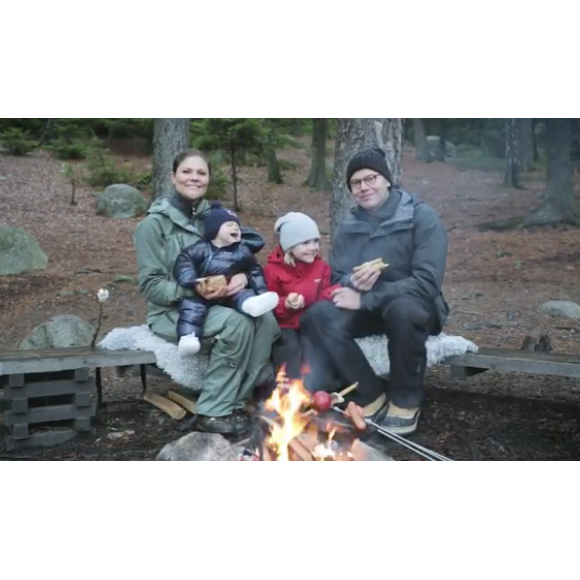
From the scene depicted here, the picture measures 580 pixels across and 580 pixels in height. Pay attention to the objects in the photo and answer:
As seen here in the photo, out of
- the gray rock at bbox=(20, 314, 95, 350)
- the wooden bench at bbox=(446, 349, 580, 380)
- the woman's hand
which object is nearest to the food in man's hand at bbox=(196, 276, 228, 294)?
the woman's hand

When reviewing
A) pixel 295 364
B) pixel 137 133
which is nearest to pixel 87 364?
pixel 295 364

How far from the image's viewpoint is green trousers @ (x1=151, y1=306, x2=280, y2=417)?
3098 mm

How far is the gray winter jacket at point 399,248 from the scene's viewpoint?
3146mm

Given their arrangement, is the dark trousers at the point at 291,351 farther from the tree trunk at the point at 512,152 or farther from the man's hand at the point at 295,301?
the tree trunk at the point at 512,152

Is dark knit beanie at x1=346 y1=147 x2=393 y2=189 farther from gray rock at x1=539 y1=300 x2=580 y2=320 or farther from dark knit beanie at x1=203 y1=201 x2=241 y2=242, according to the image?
gray rock at x1=539 y1=300 x2=580 y2=320

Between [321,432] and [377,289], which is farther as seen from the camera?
[377,289]

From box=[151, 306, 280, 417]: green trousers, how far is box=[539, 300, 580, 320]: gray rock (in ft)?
7.93

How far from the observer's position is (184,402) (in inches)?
132

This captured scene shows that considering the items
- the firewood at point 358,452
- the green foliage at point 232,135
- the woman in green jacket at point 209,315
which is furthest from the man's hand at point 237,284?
the green foliage at point 232,135

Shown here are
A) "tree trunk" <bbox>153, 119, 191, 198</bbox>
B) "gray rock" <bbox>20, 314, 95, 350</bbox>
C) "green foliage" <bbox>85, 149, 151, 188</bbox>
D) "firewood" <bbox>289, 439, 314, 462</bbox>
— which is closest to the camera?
Result: "firewood" <bbox>289, 439, 314, 462</bbox>

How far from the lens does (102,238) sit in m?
6.32

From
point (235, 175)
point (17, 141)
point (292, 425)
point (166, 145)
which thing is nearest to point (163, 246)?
point (292, 425)

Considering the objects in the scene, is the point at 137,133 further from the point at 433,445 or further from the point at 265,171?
the point at 433,445
